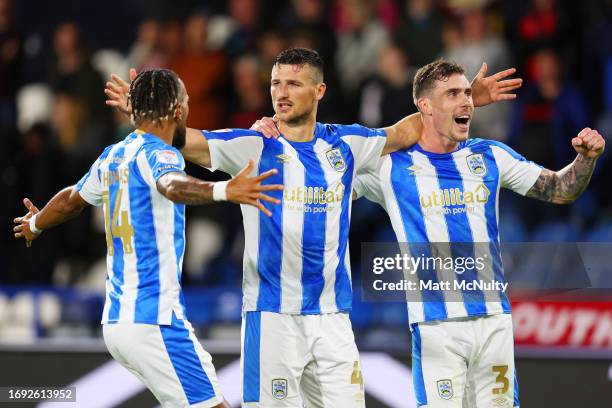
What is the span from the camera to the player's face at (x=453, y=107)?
605 cm

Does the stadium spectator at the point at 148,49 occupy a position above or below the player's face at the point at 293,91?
above

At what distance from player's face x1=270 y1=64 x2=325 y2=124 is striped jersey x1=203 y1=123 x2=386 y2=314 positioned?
139 mm

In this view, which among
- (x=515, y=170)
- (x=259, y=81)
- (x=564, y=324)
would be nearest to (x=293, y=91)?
(x=515, y=170)

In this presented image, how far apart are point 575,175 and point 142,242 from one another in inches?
86.9

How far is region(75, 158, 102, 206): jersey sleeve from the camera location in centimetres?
563

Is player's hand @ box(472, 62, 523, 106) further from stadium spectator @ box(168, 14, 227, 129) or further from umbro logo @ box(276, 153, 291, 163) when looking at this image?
stadium spectator @ box(168, 14, 227, 129)

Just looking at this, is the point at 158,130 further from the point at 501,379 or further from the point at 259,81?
the point at 259,81

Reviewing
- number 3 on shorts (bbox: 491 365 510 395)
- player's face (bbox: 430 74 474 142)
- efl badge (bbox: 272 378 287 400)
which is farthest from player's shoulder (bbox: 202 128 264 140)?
number 3 on shorts (bbox: 491 365 510 395)

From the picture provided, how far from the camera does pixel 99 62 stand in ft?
35.1

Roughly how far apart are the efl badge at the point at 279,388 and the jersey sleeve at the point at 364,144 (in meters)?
1.12

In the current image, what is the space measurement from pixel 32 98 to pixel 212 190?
19.9 feet

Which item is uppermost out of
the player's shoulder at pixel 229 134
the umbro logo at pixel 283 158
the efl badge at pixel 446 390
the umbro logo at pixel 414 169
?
the player's shoulder at pixel 229 134

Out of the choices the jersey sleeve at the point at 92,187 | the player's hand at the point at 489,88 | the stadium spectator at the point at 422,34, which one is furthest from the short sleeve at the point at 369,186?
the stadium spectator at the point at 422,34

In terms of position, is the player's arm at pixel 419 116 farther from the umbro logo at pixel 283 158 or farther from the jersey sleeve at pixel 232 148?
the jersey sleeve at pixel 232 148
